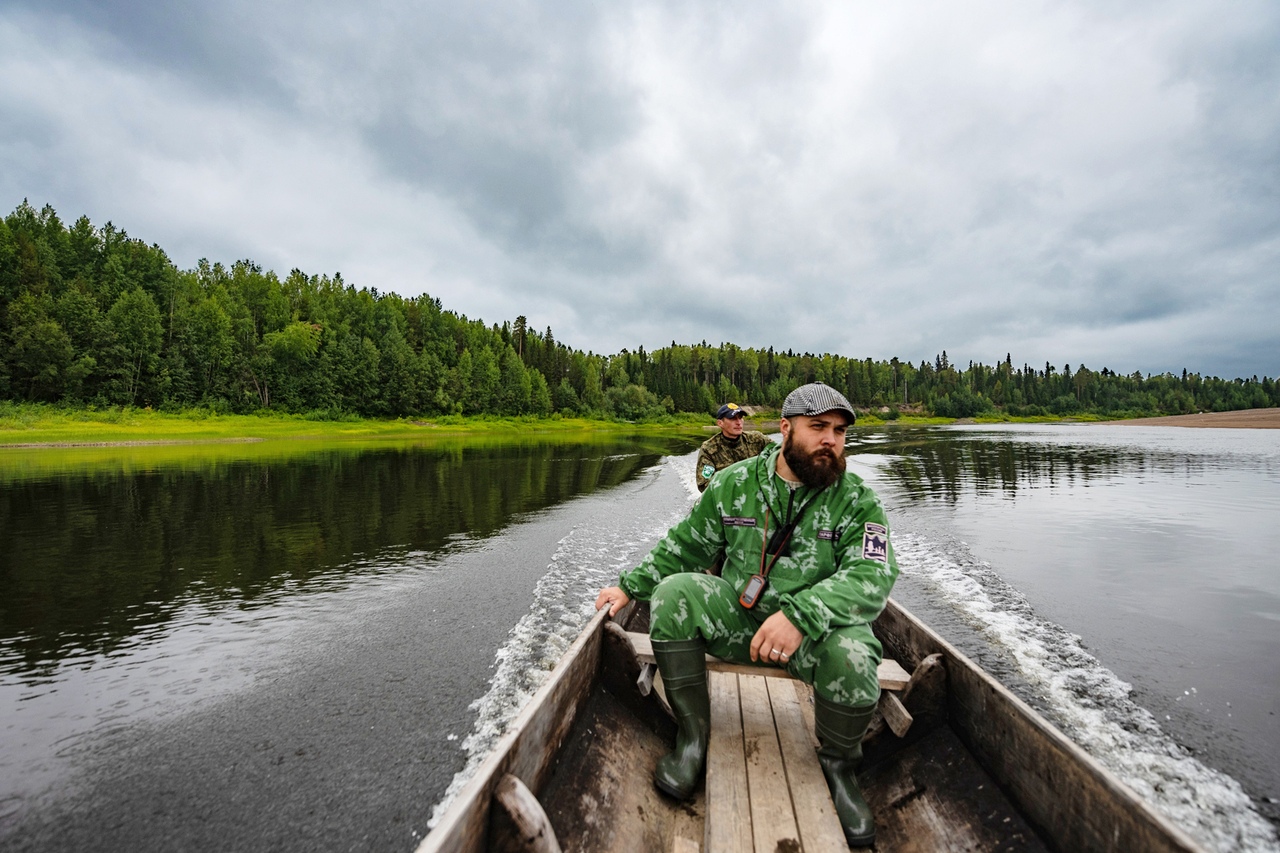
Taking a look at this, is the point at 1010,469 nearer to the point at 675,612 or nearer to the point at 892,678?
the point at 892,678

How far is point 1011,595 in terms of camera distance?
948 cm

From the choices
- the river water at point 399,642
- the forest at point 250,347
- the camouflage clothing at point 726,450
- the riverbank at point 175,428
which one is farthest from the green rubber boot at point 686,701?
the forest at point 250,347

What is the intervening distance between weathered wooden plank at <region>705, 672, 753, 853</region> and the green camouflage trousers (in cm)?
48

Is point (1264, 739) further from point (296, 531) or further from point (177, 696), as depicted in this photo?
point (296, 531)

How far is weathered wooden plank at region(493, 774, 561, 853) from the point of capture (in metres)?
2.30

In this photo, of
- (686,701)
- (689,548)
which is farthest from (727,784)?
(689,548)

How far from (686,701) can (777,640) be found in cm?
79

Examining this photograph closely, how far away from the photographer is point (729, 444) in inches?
381

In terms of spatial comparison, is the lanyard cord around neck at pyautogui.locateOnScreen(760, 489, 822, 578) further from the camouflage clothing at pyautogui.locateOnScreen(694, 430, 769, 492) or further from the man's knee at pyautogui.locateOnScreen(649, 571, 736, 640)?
the camouflage clothing at pyautogui.locateOnScreen(694, 430, 769, 492)

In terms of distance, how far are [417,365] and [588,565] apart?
91021 millimetres

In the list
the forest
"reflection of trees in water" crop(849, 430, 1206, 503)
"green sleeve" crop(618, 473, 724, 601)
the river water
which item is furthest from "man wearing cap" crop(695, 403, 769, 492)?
the forest

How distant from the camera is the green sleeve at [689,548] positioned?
3904 mm

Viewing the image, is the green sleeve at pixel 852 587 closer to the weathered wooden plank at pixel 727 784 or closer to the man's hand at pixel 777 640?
the man's hand at pixel 777 640

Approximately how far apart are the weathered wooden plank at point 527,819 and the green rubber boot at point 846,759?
5.19 feet
